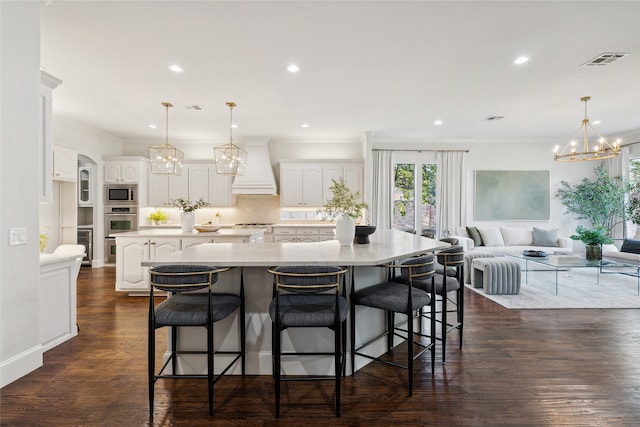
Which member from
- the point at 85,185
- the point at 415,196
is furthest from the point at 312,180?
the point at 85,185

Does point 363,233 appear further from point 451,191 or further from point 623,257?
point 623,257

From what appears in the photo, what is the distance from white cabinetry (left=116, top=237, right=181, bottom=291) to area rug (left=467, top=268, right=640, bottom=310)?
15.9ft

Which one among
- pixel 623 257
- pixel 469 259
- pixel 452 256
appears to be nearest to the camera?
pixel 452 256

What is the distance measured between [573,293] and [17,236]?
673 centimetres

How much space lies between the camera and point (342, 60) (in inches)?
147

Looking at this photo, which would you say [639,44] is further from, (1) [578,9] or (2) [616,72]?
(1) [578,9]

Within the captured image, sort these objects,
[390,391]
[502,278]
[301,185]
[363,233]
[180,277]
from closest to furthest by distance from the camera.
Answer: [180,277] < [390,391] < [363,233] < [502,278] < [301,185]

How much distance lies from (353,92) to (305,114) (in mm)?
1343

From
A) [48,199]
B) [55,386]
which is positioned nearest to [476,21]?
[48,199]

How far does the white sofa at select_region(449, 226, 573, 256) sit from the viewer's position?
276 inches

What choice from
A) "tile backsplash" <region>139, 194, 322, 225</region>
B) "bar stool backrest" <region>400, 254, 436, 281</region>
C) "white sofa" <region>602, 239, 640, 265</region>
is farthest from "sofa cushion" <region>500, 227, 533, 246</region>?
"bar stool backrest" <region>400, 254, 436, 281</region>

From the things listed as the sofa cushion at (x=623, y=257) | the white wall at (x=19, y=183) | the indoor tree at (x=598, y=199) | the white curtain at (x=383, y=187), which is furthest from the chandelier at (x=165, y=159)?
the indoor tree at (x=598, y=199)

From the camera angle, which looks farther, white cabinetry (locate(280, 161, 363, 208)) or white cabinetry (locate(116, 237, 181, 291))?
white cabinetry (locate(280, 161, 363, 208))

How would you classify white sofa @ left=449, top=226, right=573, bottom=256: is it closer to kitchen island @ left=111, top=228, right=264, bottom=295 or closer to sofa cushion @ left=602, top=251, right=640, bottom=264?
sofa cushion @ left=602, top=251, right=640, bottom=264
